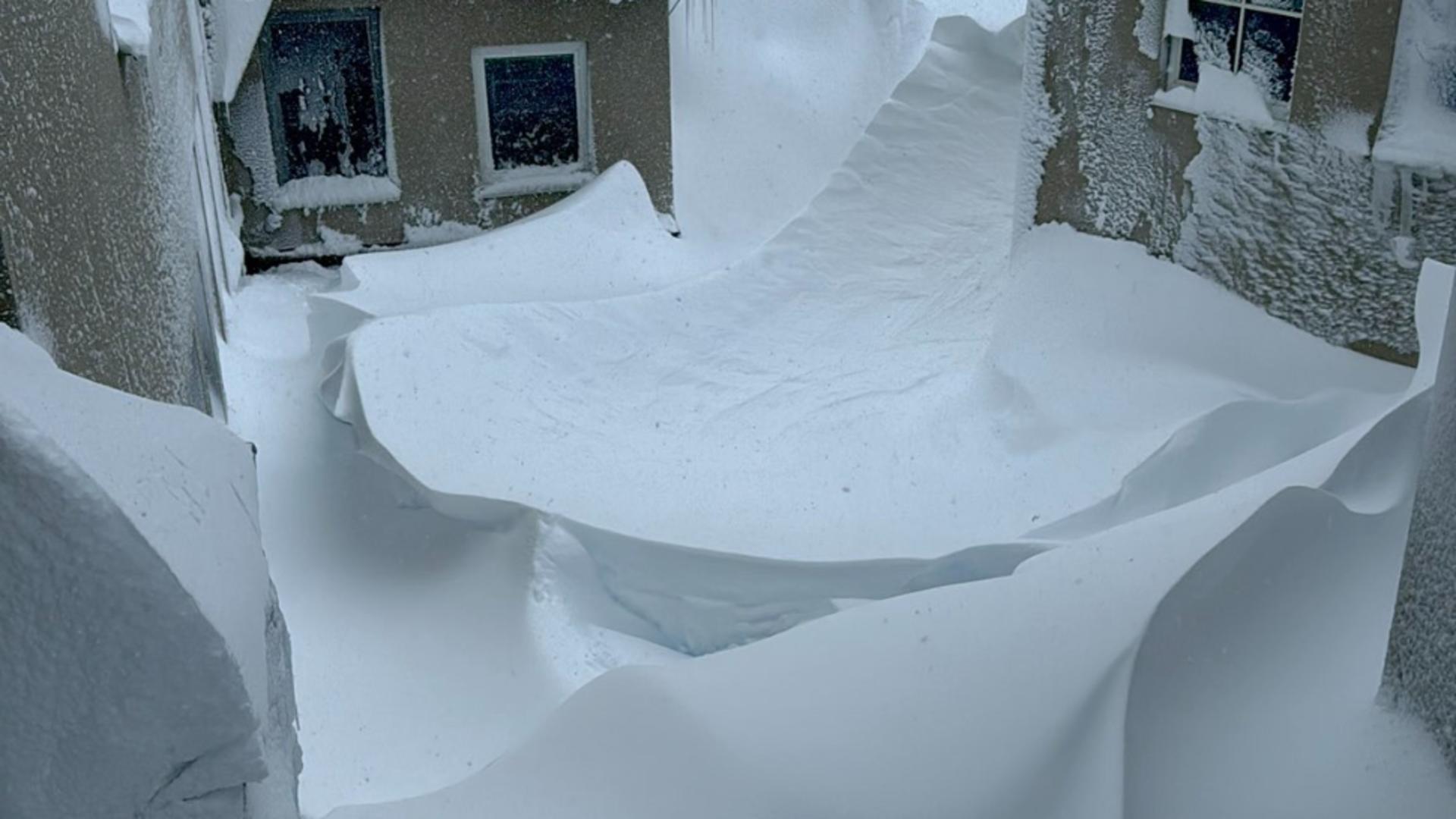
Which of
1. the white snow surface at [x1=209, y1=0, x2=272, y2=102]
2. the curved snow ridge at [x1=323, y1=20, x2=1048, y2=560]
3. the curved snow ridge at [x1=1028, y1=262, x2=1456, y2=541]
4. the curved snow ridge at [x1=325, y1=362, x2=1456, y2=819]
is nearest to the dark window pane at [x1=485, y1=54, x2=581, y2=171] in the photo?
the white snow surface at [x1=209, y1=0, x2=272, y2=102]

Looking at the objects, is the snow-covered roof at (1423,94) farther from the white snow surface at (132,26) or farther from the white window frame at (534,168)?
the white window frame at (534,168)

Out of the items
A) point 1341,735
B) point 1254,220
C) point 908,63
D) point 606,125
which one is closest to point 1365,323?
point 1254,220

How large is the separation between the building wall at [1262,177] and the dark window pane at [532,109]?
3.72m

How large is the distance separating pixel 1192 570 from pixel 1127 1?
13.8ft

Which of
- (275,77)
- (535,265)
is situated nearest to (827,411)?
(535,265)

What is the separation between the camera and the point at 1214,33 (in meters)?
5.84

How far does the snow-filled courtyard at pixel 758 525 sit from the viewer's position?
1.83 metres

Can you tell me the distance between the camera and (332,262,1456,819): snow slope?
7.82ft

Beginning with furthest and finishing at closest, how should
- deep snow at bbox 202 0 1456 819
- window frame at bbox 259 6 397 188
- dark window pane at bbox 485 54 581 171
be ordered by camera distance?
dark window pane at bbox 485 54 581 171, window frame at bbox 259 6 397 188, deep snow at bbox 202 0 1456 819

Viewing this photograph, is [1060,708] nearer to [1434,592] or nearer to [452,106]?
[1434,592]

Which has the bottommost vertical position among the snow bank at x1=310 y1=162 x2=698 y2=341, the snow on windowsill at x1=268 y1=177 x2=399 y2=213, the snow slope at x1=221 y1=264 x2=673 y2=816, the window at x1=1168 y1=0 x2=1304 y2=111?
the snow slope at x1=221 y1=264 x2=673 y2=816

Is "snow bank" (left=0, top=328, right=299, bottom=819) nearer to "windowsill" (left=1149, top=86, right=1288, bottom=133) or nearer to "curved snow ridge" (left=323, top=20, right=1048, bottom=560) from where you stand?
"curved snow ridge" (left=323, top=20, right=1048, bottom=560)

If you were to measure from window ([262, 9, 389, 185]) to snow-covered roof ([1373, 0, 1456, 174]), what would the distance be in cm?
630

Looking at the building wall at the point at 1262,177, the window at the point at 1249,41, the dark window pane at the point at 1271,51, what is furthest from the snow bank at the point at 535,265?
the dark window pane at the point at 1271,51
